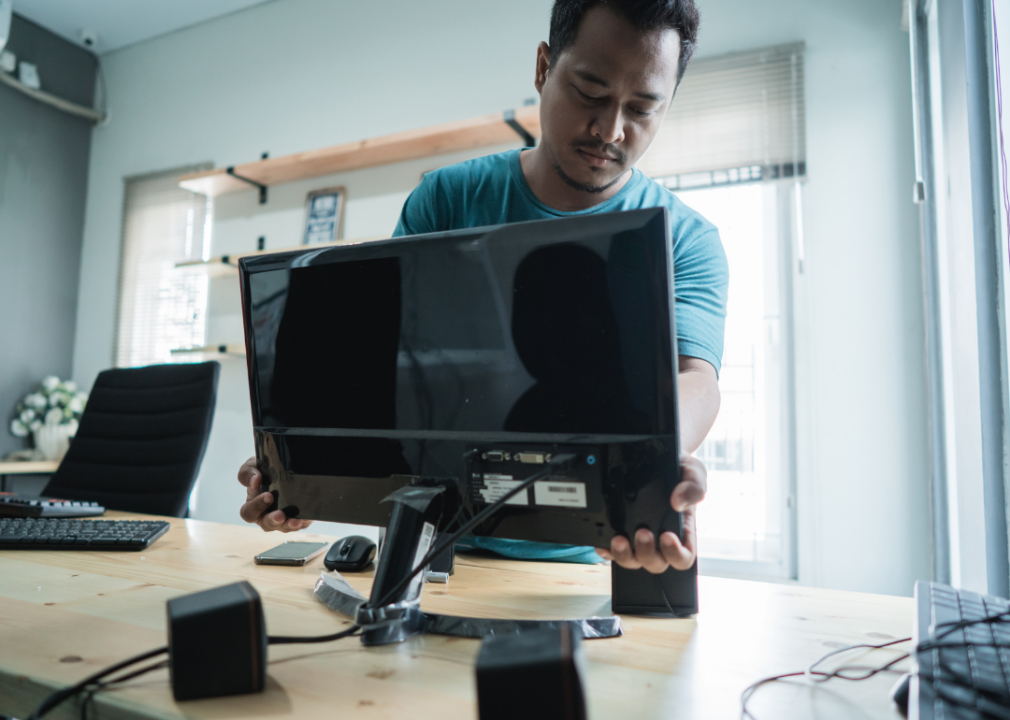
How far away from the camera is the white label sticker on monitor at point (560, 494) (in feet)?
2.01

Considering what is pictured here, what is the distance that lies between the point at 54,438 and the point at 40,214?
1.23 m

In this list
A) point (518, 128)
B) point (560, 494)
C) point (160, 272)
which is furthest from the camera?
point (160, 272)

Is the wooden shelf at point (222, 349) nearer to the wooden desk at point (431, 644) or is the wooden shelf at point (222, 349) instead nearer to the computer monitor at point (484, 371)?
the wooden desk at point (431, 644)

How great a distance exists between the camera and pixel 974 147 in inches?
48.4

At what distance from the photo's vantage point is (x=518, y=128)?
7.95 ft

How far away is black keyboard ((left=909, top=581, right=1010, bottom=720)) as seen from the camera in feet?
1.39

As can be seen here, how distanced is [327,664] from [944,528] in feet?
6.30

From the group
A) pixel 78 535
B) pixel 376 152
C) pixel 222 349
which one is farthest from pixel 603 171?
pixel 222 349

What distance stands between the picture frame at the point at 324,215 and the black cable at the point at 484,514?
2411 millimetres

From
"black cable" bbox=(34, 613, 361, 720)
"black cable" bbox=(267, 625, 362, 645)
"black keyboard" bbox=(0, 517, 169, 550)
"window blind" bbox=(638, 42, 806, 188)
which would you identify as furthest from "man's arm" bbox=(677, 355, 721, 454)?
"window blind" bbox=(638, 42, 806, 188)

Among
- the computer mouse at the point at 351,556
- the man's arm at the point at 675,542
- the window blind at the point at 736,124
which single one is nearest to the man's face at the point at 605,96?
the man's arm at the point at 675,542

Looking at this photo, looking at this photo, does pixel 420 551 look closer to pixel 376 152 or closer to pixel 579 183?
pixel 579 183

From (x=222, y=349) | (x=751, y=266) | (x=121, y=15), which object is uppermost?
(x=121, y=15)

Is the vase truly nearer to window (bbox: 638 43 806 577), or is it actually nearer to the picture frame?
the picture frame
